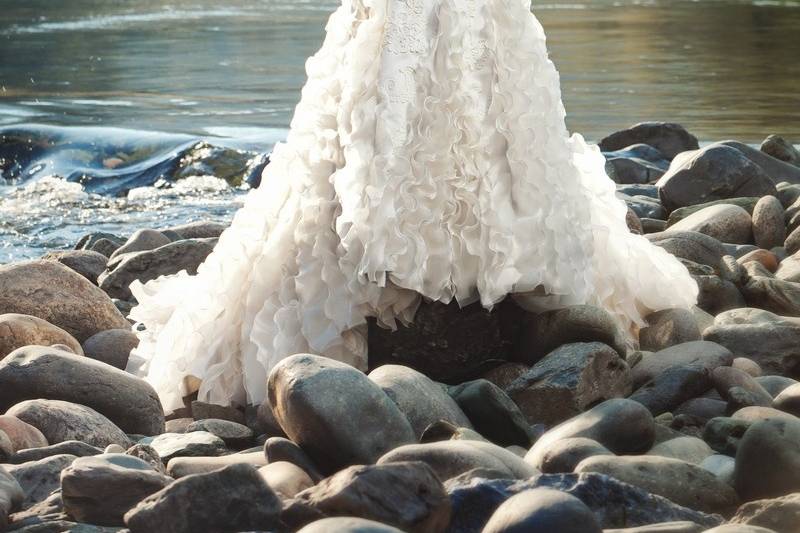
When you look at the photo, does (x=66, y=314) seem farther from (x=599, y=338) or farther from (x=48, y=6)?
(x=48, y=6)

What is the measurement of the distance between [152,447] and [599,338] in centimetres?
173

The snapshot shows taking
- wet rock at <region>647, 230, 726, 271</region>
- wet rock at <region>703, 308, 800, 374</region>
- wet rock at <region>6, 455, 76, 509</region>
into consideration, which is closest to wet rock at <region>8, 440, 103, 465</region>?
wet rock at <region>6, 455, 76, 509</region>

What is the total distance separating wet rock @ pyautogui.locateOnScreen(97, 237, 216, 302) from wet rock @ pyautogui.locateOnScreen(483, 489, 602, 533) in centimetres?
441

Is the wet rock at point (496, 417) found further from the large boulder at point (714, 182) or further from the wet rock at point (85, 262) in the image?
the large boulder at point (714, 182)

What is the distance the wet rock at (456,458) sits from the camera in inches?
135

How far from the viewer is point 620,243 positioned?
551cm

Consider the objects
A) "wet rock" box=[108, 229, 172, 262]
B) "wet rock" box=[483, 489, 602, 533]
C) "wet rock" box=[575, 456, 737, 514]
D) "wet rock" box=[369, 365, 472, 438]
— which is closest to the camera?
"wet rock" box=[483, 489, 602, 533]

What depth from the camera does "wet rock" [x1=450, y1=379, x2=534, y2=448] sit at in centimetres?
425

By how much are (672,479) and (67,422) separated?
1902 millimetres

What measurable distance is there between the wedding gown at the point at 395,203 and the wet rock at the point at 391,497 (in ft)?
5.18

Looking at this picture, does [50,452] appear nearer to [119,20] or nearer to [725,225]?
[725,225]

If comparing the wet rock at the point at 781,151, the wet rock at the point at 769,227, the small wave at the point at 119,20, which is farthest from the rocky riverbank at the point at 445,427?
the small wave at the point at 119,20

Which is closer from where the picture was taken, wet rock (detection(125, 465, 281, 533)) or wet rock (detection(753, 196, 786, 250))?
wet rock (detection(125, 465, 281, 533))

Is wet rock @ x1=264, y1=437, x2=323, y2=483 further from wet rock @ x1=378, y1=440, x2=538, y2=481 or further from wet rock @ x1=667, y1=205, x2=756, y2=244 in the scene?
wet rock @ x1=667, y1=205, x2=756, y2=244
